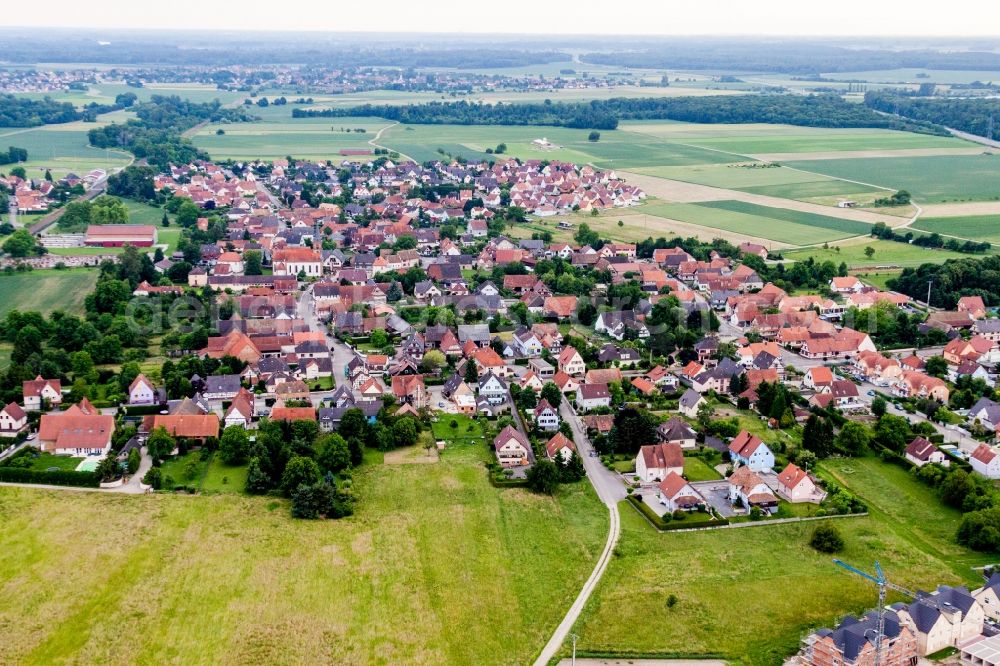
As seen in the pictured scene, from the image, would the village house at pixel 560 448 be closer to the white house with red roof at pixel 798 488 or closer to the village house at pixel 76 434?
the white house with red roof at pixel 798 488

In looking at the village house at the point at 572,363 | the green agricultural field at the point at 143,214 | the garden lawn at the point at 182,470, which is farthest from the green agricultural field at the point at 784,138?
the garden lawn at the point at 182,470

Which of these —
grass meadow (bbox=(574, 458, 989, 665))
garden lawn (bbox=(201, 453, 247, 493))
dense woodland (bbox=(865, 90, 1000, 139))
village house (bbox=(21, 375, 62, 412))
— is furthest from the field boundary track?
village house (bbox=(21, 375, 62, 412))

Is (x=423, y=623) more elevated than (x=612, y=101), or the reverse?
(x=612, y=101)

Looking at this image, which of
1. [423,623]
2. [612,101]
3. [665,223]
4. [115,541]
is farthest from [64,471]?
[612,101]

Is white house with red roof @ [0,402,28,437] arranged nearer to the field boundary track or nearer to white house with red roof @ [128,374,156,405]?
white house with red roof @ [128,374,156,405]

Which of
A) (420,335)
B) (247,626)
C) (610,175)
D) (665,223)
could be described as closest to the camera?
(247,626)

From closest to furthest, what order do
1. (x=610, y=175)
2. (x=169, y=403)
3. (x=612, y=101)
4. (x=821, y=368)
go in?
1. (x=169, y=403)
2. (x=821, y=368)
3. (x=610, y=175)
4. (x=612, y=101)

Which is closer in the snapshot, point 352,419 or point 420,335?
point 352,419

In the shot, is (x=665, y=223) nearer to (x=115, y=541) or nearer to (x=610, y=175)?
(x=610, y=175)
